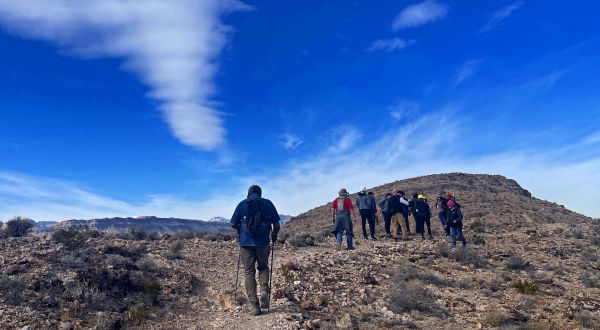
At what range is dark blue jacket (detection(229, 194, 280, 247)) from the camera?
328 inches

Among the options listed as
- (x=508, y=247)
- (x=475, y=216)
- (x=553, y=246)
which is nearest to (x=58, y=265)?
(x=508, y=247)

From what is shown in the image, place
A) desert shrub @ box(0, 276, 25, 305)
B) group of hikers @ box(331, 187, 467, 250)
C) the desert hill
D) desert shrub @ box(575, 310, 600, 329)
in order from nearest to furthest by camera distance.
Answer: desert shrub @ box(0, 276, 25, 305) → the desert hill → desert shrub @ box(575, 310, 600, 329) → group of hikers @ box(331, 187, 467, 250)

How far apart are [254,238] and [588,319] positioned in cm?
685

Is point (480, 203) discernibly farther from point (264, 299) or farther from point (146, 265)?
point (264, 299)

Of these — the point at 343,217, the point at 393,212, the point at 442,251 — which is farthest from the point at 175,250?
the point at 393,212

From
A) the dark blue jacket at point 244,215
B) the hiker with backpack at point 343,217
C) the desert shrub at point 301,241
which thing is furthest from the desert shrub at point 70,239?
the hiker with backpack at point 343,217

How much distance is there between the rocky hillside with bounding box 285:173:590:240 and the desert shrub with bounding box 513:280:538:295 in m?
13.9

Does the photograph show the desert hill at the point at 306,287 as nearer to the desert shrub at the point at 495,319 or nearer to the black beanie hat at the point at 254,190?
the desert shrub at the point at 495,319

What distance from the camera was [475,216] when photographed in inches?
1225

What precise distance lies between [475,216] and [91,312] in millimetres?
28086

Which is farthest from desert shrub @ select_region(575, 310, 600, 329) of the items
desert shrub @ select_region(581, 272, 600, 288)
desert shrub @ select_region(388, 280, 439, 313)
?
desert shrub @ select_region(581, 272, 600, 288)

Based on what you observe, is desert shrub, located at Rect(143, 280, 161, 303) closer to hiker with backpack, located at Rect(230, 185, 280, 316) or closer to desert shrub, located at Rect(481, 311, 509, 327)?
hiker with backpack, located at Rect(230, 185, 280, 316)

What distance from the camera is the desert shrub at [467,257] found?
46.3ft

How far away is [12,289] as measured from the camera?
329 inches
